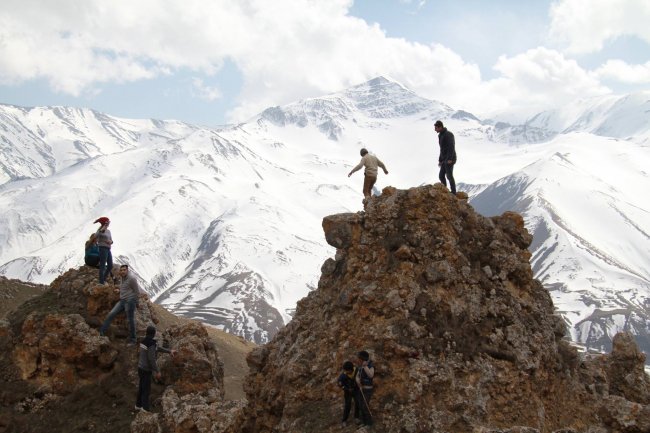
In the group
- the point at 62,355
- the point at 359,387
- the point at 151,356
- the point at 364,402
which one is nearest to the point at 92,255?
the point at 62,355

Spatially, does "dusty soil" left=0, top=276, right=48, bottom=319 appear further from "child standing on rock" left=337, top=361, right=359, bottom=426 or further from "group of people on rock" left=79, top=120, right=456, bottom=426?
"child standing on rock" left=337, top=361, right=359, bottom=426

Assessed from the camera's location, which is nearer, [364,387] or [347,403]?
[364,387]

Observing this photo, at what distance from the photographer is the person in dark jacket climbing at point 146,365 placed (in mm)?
21078

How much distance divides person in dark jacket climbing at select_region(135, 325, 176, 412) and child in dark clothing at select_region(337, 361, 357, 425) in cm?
891

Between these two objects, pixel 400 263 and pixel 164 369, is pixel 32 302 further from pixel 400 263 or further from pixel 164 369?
pixel 400 263

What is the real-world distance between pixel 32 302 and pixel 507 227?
2348 centimetres

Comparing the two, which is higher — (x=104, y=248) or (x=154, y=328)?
(x=104, y=248)

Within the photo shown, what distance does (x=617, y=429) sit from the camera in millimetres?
13820

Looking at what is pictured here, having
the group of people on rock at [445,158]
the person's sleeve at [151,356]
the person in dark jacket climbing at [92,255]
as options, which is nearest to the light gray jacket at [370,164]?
the group of people on rock at [445,158]

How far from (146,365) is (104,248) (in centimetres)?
797

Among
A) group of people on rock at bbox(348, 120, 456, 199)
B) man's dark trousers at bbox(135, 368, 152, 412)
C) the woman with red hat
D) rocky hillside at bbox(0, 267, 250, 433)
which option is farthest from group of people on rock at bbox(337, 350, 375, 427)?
the woman with red hat

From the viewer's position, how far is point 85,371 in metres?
24.5

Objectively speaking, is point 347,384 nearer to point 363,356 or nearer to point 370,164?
point 363,356

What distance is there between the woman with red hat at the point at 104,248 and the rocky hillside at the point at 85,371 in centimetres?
91
